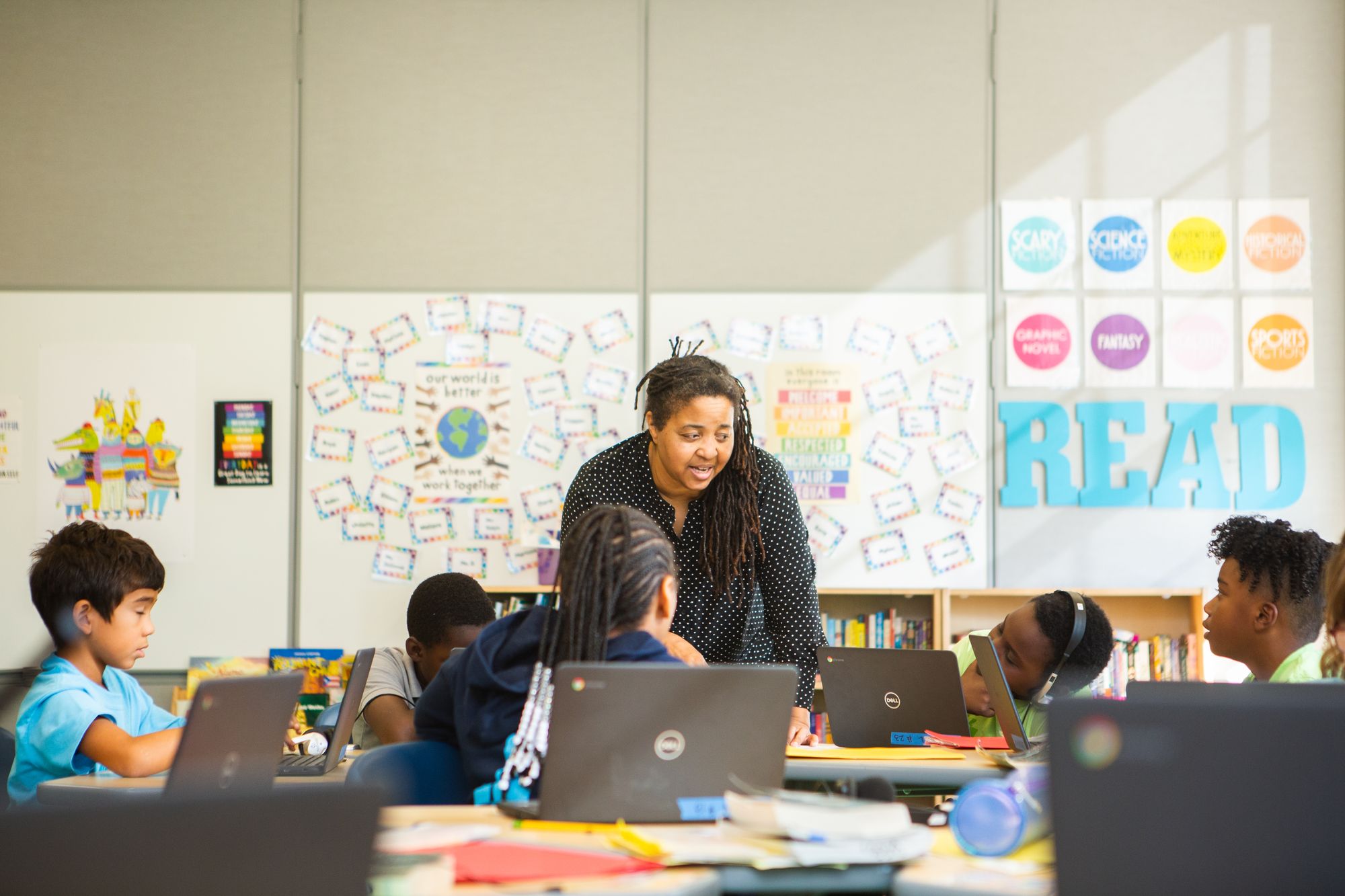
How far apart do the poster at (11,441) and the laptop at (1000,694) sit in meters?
3.70

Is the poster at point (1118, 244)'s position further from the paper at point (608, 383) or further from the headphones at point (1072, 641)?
the headphones at point (1072, 641)

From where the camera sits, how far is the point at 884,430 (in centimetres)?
446

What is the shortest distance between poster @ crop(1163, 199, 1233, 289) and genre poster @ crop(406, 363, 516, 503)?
99.2 inches

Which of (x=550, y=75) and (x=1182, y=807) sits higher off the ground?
(x=550, y=75)

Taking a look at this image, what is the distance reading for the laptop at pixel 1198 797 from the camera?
1.11 m

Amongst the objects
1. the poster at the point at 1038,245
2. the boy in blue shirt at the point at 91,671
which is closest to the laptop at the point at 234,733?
the boy in blue shirt at the point at 91,671

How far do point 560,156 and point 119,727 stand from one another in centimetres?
288

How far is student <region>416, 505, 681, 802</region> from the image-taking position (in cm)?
177

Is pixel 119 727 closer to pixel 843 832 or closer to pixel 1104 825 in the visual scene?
pixel 843 832

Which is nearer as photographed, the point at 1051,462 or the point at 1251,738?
the point at 1251,738

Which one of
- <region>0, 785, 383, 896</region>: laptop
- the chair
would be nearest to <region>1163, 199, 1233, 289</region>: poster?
the chair

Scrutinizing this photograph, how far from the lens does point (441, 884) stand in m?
1.28

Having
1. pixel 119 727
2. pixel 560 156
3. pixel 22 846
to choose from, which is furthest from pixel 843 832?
pixel 560 156

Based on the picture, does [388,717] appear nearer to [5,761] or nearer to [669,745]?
[5,761]
